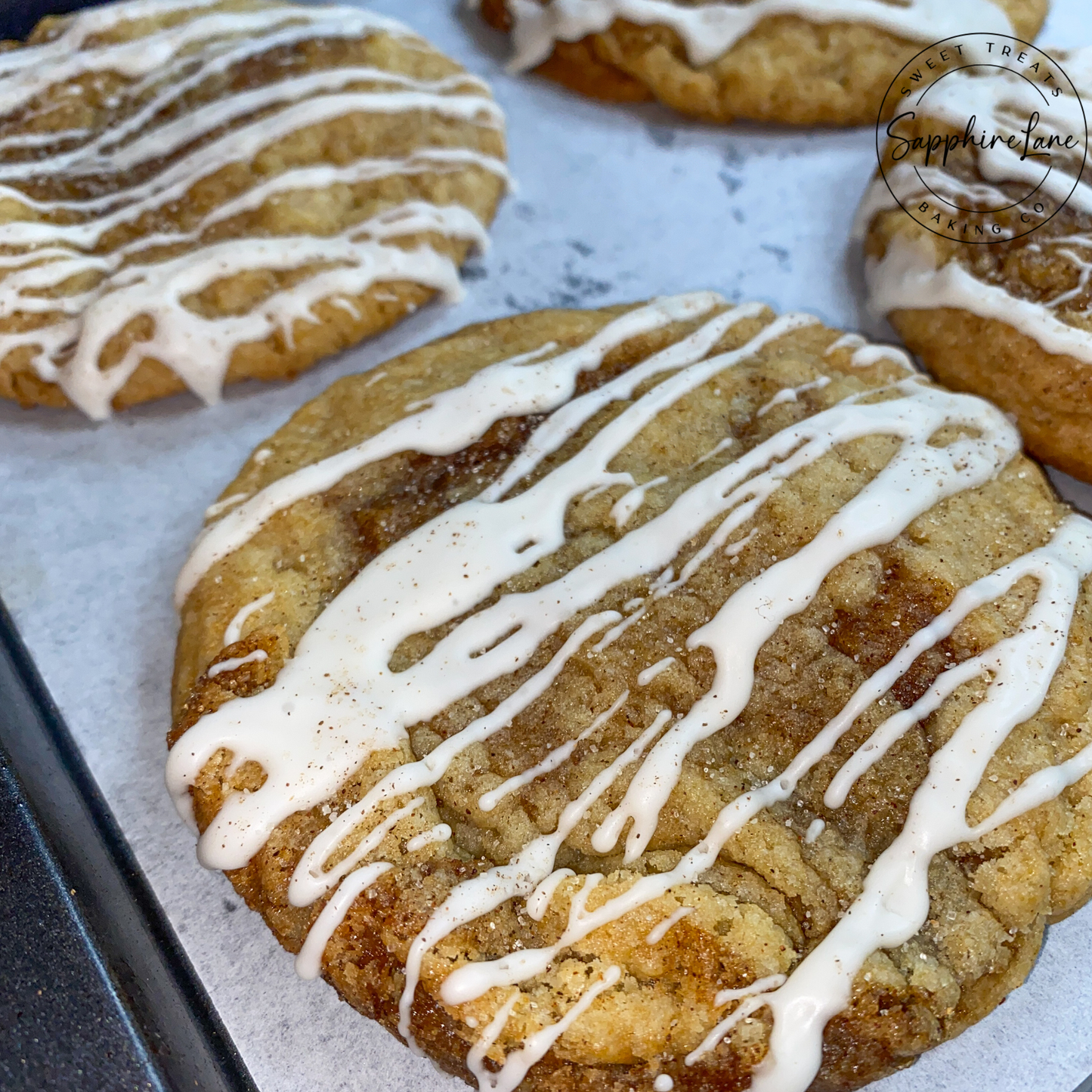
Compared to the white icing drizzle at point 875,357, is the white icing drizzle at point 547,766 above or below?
below

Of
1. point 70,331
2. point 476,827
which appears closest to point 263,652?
point 476,827

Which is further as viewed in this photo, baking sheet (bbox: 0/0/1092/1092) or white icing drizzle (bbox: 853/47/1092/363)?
white icing drizzle (bbox: 853/47/1092/363)

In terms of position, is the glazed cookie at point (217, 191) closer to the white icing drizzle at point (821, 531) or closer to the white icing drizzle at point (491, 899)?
the white icing drizzle at point (821, 531)

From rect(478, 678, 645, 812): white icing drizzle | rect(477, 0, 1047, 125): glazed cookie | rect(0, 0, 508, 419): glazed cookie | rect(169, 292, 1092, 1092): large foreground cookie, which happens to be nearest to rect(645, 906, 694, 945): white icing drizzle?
rect(169, 292, 1092, 1092): large foreground cookie

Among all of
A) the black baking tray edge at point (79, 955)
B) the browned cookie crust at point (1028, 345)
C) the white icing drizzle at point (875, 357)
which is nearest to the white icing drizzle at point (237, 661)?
the black baking tray edge at point (79, 955)

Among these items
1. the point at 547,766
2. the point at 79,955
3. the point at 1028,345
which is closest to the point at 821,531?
the point at 547,766

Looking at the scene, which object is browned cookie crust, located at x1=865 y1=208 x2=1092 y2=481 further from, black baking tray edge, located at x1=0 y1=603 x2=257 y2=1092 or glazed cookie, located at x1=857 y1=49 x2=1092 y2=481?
black baking tray edge, located at x1=0 y1=603 x2=257 y2=1092

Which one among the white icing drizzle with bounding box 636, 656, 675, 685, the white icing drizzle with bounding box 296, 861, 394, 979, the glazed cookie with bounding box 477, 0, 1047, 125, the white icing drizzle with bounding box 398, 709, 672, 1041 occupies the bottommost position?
the white icing drizzle with bounding box 296, 861, 394, 979

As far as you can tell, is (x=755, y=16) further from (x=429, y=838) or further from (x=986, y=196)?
(x=429, y=838)
